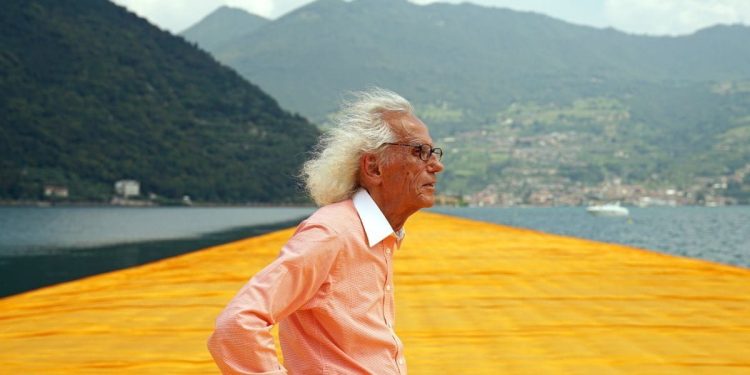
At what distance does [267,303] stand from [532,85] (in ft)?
493

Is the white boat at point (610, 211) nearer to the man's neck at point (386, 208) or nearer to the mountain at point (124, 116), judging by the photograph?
the mountain at point (124, 116)

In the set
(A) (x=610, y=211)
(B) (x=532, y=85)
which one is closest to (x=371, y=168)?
(A) (x=610, y=211)

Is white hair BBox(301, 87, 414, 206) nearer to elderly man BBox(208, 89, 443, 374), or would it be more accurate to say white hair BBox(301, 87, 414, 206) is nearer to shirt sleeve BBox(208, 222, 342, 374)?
elderly man BBox(208, 89, 443, 374)

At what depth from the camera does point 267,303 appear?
47.1 inches

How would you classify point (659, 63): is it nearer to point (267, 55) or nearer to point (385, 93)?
point (267, 55)

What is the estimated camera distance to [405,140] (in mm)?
1413

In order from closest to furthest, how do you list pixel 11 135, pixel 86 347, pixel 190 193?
pixel 86 347 → pixel 11 135 → pixel 190 193

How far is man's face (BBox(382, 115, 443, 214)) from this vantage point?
1414 millimetres

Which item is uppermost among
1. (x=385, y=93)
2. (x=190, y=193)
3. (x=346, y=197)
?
(x=385, y=93)

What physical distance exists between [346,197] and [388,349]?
0.25 m

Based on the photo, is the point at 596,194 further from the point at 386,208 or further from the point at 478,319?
the point at 386,208

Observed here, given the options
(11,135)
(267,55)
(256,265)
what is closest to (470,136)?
(267,55)

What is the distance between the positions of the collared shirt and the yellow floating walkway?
134cm

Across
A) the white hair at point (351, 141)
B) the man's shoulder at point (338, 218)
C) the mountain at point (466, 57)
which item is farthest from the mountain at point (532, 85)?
the man's shoulder at point (338, 218)
